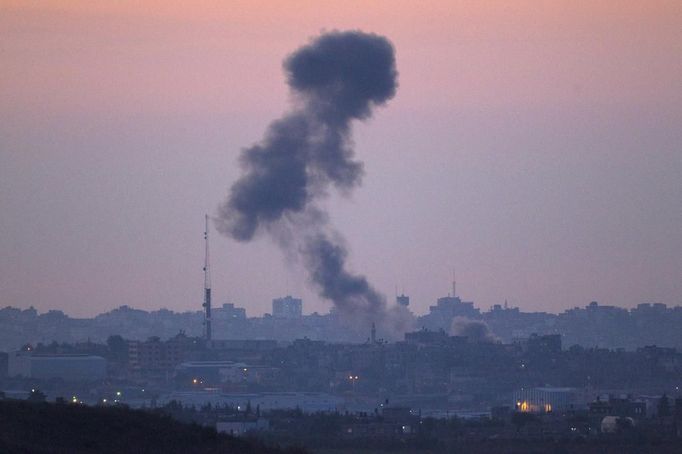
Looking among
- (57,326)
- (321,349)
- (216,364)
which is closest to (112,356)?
(216,364)

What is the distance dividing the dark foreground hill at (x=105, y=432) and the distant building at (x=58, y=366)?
7371 centimetres

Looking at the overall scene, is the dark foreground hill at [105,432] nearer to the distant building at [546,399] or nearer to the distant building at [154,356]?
the distant building at [546,399]

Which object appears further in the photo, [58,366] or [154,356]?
[154,356]

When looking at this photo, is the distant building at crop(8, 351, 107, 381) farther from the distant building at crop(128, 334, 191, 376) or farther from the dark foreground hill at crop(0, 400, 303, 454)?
the dark foreground hill at crop(0, 400, 303, 454)

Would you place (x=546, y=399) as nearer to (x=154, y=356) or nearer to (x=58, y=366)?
(x=58, y=366)

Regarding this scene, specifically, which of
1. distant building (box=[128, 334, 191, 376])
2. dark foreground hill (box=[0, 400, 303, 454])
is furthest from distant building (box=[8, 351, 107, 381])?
dark foreground hill (box=[0, 400, 303, 454])

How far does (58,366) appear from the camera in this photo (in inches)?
4247

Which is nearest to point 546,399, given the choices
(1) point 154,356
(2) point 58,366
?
(2) point 58,366

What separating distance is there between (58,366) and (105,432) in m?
80.4

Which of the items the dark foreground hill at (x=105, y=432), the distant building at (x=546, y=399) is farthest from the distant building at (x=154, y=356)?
the dark foreground hill at (x=105, y=432)

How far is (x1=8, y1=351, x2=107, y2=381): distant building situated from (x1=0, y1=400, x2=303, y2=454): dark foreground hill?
7371cm

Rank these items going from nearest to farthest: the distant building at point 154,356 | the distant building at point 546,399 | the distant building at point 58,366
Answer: the distant building at point 546,399 → the distant building at point 58,366 → the distant building at point 154,356

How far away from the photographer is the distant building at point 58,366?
10562cm

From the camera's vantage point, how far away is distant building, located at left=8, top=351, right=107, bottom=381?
106m
